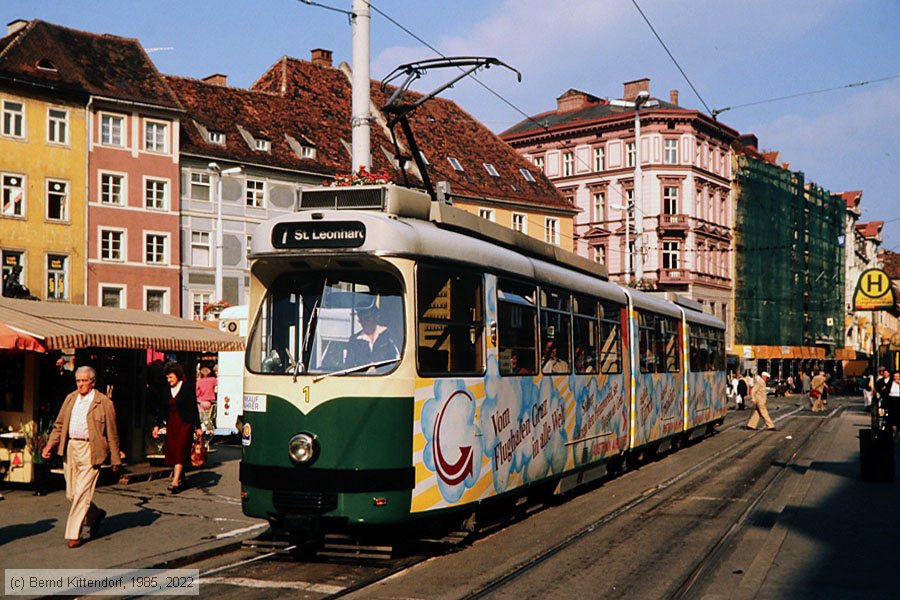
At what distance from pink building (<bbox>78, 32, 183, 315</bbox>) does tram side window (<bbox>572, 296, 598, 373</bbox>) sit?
33463 mm

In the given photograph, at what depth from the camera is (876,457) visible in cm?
1597

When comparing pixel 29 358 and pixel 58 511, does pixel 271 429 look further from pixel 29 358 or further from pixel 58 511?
pixel 29 358

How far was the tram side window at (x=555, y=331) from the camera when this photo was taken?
41.8 feet

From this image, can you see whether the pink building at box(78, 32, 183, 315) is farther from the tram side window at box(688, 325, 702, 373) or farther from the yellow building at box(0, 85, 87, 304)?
the tram side window at box(688, 325, 702, 373)

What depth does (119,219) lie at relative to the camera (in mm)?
45531

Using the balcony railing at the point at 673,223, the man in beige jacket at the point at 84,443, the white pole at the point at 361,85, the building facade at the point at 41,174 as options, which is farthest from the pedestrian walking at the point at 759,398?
the balcony railing at the point at 673,223

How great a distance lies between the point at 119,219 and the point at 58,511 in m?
34.4

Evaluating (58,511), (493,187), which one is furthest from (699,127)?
(58,511)

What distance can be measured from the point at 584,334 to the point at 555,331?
1.47m

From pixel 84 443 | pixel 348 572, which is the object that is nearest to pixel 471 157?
pixel 84 443

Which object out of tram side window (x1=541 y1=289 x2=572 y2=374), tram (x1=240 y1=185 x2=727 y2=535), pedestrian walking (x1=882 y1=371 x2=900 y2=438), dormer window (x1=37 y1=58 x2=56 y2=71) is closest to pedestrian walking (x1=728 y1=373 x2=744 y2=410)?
pedestrian walking (x1=882 y1=371 x2=900 y2=438)

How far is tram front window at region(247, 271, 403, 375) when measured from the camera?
380 inches

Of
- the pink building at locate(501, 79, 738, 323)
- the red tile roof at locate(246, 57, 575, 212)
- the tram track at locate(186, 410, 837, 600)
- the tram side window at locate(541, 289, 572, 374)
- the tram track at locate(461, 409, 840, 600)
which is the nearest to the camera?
the tram track at locate(186, 410, 837, 600)

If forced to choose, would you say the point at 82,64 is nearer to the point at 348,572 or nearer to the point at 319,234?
the point at 319,234
